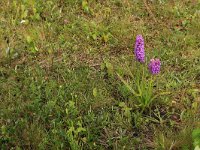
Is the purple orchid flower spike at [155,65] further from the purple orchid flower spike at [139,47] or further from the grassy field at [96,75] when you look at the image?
the grassy field at [96,75]

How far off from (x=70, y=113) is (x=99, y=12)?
1748mm

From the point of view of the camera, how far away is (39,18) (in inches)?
174

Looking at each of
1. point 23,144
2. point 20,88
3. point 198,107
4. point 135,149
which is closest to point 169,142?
point 135,149

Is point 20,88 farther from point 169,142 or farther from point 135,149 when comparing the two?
point 169,142

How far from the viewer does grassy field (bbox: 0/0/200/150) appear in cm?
298

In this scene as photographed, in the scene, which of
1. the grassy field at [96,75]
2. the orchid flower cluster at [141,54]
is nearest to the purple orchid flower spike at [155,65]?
the orchid flower cluster at [141,54]

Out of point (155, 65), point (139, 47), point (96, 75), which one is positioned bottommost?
point (96, 75)

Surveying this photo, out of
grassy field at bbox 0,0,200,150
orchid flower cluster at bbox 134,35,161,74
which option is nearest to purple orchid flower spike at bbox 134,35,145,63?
orchid flower cluster at bbox 134,35,161,74

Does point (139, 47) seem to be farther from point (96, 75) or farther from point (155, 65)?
point (96, 75)

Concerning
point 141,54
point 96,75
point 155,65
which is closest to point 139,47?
point 141,54

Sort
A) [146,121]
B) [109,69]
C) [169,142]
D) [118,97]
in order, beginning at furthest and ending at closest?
[109,69], [118,97], [146,121], [169,142]

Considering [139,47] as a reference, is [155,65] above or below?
below

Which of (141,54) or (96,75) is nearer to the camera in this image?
(141,54)

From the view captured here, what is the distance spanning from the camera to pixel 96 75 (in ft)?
11.9
